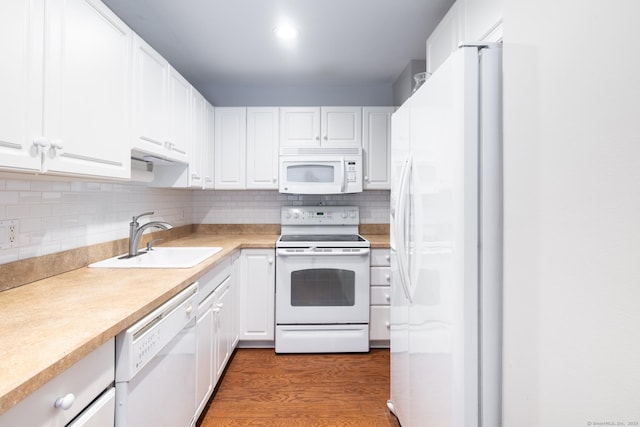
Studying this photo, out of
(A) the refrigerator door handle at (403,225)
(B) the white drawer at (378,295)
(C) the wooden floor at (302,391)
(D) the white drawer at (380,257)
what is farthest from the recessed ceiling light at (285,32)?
(C) the wooden floor at (302,391)

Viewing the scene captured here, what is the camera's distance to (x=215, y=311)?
187cm

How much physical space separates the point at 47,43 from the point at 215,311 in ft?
4.74

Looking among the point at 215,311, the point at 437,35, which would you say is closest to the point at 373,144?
the point at 437,35

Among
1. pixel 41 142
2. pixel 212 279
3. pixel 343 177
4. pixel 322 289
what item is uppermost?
pixel 343 177

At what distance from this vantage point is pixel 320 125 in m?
2.91

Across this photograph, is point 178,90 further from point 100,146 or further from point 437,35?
point 437,35

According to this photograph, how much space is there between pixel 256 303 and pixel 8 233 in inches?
65.1

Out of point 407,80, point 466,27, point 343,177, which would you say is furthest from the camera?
point 343,177

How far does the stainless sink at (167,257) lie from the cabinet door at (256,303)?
449 mm

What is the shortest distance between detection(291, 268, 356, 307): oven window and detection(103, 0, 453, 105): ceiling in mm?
1721

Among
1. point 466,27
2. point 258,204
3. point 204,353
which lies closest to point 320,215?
point 258,204

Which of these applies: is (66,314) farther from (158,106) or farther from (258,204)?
(258,204)

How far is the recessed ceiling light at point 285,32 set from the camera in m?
2.09

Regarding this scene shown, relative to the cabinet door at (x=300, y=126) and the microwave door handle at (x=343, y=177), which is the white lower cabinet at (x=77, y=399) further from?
the cabinet door at (x=300, y=126)
